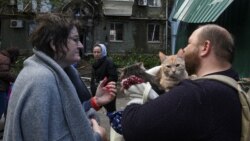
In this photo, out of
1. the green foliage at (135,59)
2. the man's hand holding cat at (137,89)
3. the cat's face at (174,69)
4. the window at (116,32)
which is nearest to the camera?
the man's hand holding cat at (137,89)

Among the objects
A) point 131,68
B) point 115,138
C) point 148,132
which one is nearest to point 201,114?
point 148,132

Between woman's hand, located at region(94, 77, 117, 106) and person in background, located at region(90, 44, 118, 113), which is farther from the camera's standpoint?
person in background, located at region(90, 44, 118, 113)

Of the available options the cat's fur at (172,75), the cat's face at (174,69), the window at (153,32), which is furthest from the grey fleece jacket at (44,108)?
the window at (153,32)

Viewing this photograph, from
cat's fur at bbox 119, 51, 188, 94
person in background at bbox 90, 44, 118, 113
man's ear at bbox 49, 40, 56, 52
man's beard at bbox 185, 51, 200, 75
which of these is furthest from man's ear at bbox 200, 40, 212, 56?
person in background at bbox 90, 44, 118, 113

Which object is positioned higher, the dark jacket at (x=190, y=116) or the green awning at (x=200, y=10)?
the green awning at (x=200, y=10)

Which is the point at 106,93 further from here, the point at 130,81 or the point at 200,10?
the point at 200,10

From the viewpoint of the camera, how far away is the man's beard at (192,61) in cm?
265

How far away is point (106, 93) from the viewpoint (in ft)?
11.8

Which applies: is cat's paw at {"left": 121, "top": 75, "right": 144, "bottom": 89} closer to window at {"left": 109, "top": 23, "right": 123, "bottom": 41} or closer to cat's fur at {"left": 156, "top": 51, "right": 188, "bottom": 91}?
cat's fur at {"left": 156, "top": 51, "right": 188, "bottom": 91}

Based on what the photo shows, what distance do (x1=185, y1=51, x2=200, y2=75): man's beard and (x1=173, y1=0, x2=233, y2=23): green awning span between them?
6.88 meters

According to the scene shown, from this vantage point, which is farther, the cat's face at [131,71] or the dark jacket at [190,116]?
the cat's face at [131,71]

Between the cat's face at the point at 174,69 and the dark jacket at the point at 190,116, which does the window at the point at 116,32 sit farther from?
the dark jacket at the point at 190,116

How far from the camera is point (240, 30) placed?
10.7 metres

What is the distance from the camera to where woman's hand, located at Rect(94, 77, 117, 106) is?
3561mm
